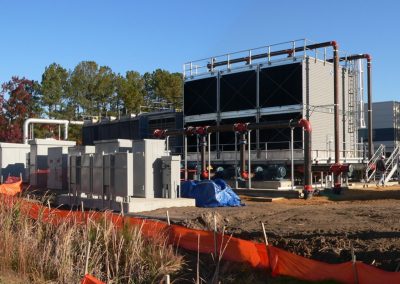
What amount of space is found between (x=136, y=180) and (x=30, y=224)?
9.55 m

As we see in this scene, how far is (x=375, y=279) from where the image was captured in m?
7.22

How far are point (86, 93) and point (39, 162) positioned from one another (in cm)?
4564

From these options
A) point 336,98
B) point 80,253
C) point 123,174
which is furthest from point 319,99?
point 80,253

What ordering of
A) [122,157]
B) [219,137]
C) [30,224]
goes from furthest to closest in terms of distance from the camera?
[219,137] → [122,157] → [30,224]

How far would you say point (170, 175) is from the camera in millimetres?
18938

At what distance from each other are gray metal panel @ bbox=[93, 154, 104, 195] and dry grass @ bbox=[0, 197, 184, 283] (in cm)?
968

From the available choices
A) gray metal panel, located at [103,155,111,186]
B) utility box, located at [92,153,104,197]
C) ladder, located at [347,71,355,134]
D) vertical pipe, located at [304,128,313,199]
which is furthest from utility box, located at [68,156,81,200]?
ladder, located at [347,71,355,134]

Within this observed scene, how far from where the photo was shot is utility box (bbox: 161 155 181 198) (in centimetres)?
1892

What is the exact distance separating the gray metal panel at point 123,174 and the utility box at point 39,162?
965 centimetres

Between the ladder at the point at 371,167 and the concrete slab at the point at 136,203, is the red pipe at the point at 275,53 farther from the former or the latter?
the concrete slab at the point at 136,203

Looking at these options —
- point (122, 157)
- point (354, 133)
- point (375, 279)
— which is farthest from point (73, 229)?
point (354, 133)

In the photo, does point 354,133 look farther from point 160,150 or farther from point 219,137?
point 160,150

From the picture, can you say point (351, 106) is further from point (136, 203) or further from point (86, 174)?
point (136, 203)

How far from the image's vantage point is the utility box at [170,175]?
18922 millimetres
